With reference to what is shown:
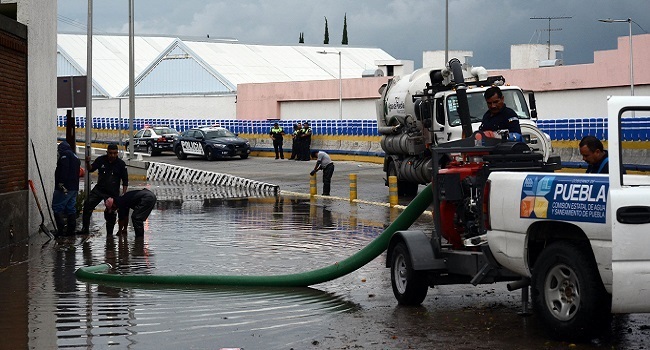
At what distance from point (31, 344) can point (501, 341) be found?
3957 millimetres

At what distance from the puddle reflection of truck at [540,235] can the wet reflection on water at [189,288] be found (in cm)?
126

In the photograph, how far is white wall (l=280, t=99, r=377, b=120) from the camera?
64406 mm

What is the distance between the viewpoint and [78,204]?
22.4m

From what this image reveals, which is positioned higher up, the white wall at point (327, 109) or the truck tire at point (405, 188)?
the white wall at point (327, 109)

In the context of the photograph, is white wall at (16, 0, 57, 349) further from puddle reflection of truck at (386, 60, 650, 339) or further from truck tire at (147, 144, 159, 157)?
truck tire at (147, 144, 159, 157)

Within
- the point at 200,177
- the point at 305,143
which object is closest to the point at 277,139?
the point at 305,143

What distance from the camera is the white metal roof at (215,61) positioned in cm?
7931

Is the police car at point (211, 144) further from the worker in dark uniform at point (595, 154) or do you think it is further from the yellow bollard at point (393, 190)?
the worker in dark uniform at point (595, 154)

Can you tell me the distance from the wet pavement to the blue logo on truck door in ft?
3.52

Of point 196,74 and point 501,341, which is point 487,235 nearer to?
point 501,341

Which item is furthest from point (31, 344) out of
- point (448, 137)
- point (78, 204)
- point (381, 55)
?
point (381, 55)

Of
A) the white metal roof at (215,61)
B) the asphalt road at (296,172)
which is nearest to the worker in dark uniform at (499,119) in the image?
the asphalt road at (296,172)

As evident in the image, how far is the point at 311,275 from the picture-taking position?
486 inches

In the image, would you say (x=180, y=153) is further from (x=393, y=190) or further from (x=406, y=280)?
(x=406, y=280)
